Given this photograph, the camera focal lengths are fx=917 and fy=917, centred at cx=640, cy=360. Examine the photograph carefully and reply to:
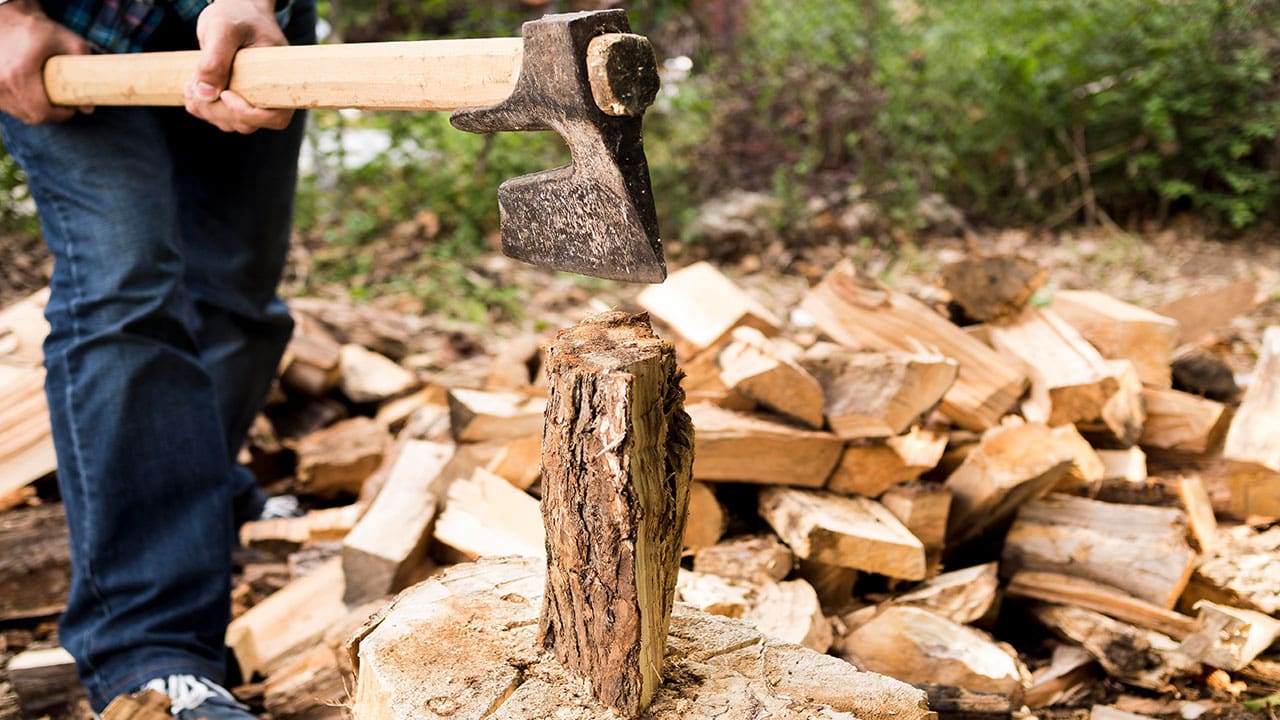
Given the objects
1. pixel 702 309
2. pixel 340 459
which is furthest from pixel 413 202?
pixel 702 309

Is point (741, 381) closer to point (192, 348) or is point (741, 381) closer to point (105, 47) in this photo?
point (192, 348)

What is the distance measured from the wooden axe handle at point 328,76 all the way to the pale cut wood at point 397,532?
99 cm

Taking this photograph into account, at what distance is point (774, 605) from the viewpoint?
1.90 m

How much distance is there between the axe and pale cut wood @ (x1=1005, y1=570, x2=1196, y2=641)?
1.41 meters

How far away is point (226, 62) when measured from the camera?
5.62ft

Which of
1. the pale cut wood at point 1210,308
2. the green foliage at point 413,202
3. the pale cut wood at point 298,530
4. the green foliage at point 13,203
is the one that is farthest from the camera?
the green foliage at point 413,202

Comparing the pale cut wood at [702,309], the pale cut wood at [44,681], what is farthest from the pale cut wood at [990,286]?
the pale cut wood at [44,681]

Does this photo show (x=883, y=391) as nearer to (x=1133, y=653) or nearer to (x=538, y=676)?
(x=1133, y=653)

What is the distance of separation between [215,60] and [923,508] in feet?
5.78

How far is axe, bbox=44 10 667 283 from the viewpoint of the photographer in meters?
1.26

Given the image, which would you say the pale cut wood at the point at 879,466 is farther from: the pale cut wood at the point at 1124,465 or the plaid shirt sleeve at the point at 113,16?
the plaid shirt sleeve at the point at 113,16

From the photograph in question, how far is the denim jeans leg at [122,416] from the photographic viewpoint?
72.3 inches

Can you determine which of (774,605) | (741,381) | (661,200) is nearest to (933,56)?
(661,200)

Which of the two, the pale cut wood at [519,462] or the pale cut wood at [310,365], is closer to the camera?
the pale cut wood at [519,462]
